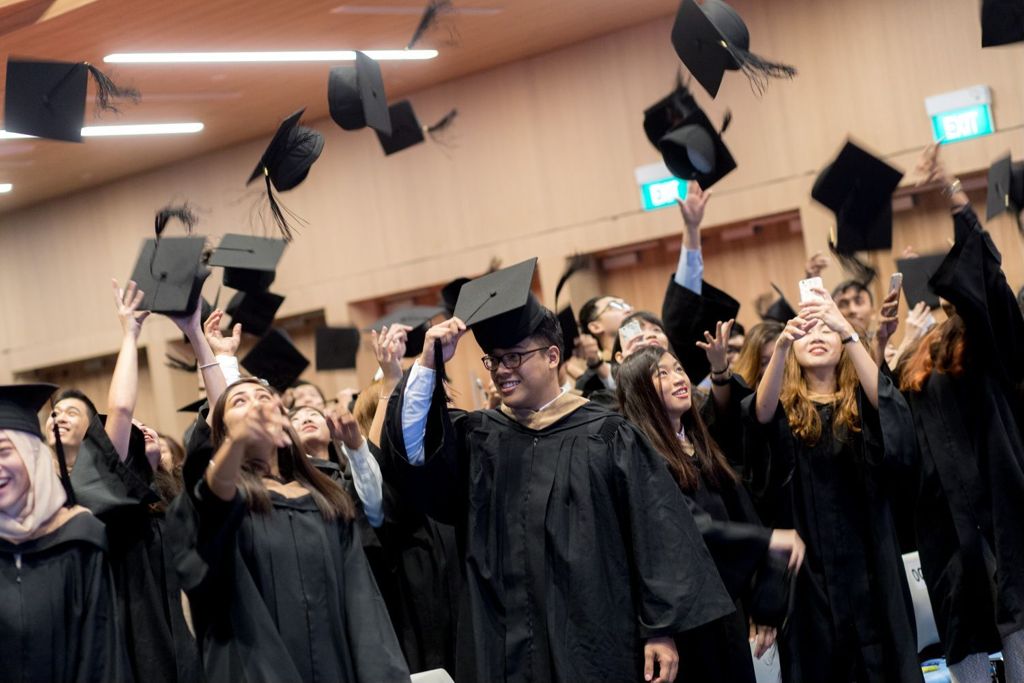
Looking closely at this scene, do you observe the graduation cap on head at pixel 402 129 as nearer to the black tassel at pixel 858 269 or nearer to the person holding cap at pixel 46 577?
the black tassel at pixel 858 269

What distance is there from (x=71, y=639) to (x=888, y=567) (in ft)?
9.87

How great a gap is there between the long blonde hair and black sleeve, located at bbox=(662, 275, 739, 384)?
24.4 inches

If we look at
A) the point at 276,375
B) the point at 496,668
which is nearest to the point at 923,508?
the point at 496,668

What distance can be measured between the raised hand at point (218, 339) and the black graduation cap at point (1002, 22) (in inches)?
138

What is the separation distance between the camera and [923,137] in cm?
809

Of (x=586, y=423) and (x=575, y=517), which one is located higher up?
(x=586, y=423)

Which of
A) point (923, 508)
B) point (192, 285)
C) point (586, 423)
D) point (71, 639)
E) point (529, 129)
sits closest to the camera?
point (71, 639)

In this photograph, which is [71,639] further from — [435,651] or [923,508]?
[923,508]

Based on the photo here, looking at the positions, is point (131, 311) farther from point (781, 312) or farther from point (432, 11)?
point (432, 11)

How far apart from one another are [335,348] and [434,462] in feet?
14.3

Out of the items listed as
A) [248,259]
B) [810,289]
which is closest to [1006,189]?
[810,289]

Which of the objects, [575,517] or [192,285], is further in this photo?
[192,285]

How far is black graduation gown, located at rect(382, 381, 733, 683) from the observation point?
3824 mm

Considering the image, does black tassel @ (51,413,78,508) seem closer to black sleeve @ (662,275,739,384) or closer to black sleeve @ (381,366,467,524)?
black sleeve @ (381,366,467,524)
